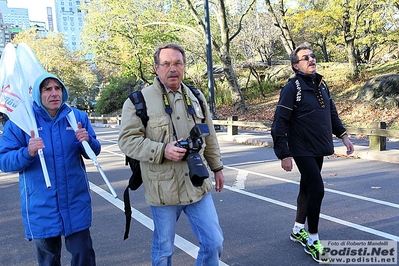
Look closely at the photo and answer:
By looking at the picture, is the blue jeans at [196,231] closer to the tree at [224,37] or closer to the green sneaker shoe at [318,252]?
the green sneaker shoe at [318,252]

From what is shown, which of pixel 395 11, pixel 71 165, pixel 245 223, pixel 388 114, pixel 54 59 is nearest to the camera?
pixel 71 165

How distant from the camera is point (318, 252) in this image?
11.6 ft

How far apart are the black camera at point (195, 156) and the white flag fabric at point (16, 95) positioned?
1.04 meters

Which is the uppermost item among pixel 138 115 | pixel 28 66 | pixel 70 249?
pixel 28 66

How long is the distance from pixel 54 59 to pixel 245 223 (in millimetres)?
45026

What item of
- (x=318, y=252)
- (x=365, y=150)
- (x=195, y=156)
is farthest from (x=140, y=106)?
(x=365, y=150)


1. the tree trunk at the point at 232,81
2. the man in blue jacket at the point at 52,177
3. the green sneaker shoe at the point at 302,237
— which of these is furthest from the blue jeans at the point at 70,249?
the tree trunk at the point at 232,81

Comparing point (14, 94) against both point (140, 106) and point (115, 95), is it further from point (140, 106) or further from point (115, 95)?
point (115, 95)

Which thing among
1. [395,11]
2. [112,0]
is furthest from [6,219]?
[112,0]

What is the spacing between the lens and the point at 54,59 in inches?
1746

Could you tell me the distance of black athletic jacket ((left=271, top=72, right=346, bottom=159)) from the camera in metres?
3.57

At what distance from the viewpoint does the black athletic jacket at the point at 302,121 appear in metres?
3.57

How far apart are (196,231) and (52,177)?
1162 millimetres

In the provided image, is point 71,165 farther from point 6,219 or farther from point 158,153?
point 6,219
